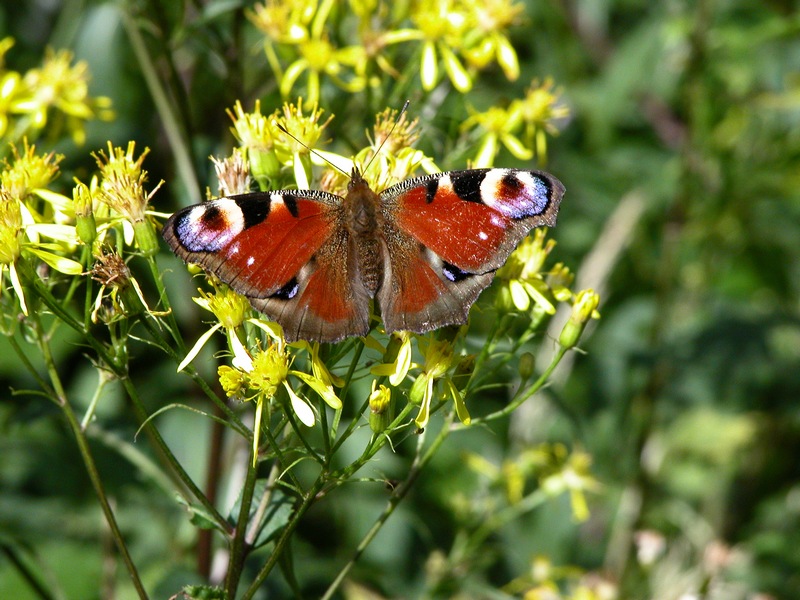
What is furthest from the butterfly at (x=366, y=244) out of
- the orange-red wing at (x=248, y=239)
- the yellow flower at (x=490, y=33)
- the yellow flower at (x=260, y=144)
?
the yellow flower at (x=490, y=33)

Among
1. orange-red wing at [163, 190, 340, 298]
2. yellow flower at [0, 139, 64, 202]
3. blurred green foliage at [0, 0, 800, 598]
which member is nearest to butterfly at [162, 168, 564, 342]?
orange-red wing at [163, 190, 340, 298]

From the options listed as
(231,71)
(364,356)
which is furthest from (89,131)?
(364,356)

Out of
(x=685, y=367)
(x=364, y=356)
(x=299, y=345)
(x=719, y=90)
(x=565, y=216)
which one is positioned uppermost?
(x=299, y=345)

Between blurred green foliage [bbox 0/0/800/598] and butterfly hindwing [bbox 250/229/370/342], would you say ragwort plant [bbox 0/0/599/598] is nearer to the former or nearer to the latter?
butterfly hindwing [bbox 250/229/370/342]

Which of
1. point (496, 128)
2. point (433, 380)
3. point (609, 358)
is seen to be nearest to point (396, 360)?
point (433, 380)

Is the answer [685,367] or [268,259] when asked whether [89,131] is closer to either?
[268,259]

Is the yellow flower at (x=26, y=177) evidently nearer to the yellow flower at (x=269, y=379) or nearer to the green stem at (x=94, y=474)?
the green stem at (x=94, y=474)
